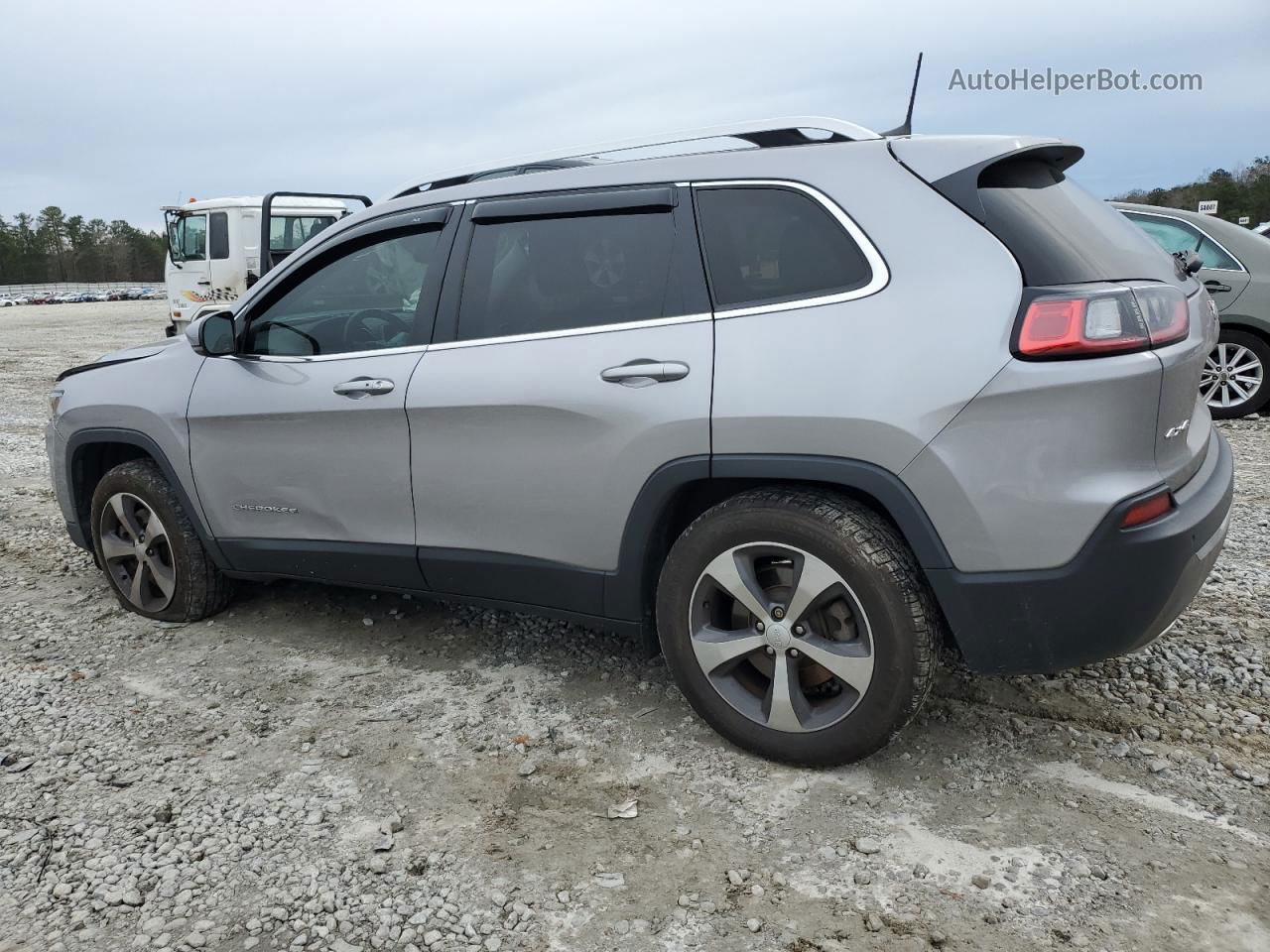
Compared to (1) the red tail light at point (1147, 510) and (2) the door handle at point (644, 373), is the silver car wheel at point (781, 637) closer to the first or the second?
(2) the door handle at point (644, 373)

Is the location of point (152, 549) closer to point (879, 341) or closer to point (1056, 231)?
point (879, 341)

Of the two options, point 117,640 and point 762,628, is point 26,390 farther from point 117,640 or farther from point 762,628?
point 762,628

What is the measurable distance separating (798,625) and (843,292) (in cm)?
91

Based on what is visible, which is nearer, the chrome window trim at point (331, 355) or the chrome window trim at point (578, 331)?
the chrome window trim at point (578, 331)

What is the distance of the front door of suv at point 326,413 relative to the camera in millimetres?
3623

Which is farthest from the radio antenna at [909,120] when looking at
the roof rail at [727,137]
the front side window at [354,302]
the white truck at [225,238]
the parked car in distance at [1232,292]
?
the white truck at [225,238]

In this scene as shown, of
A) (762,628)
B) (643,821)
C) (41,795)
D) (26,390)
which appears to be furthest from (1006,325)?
(26,390)

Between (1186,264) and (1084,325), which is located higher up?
(1186,264)

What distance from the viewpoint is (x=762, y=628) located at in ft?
9.66

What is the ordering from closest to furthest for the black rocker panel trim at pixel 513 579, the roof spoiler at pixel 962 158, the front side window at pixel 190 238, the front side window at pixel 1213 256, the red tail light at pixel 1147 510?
the red tail light at pixel 1147 510 < the roof spoiler at pixel 962 158 < the black rocker panel trim at pixel 513 579 < the front side window at pixel 1213 256 < the front side window at pixel 190 238

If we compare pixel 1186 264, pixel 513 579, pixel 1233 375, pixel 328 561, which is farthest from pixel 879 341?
pixel 1233 375

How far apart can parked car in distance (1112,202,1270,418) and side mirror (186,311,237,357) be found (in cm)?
681

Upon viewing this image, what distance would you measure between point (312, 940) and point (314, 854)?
0.34 meters

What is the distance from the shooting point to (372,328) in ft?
12.4
